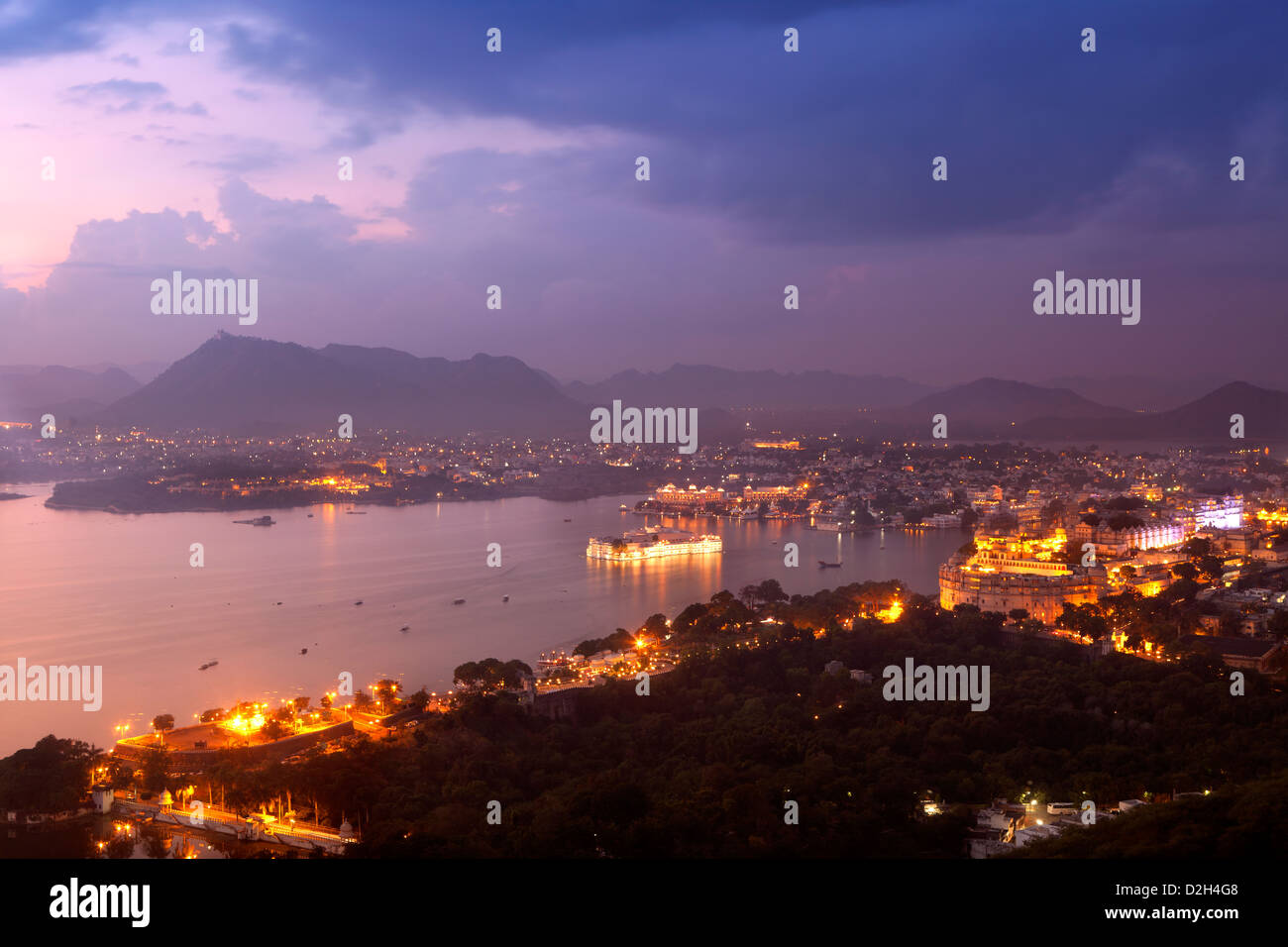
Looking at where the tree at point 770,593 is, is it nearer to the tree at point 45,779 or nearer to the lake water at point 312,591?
the lake water at point 312,591

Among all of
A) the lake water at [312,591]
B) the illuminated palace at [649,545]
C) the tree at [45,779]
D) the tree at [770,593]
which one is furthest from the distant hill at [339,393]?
the tree at [45,779]

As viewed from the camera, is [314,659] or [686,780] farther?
[314,659]

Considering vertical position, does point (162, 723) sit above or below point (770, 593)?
below

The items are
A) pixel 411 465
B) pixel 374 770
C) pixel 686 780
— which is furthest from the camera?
pixel 411 465

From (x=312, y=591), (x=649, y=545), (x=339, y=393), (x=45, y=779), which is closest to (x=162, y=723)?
(x=45, y=779)

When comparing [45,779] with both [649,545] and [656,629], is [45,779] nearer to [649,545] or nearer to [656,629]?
[656,629]
